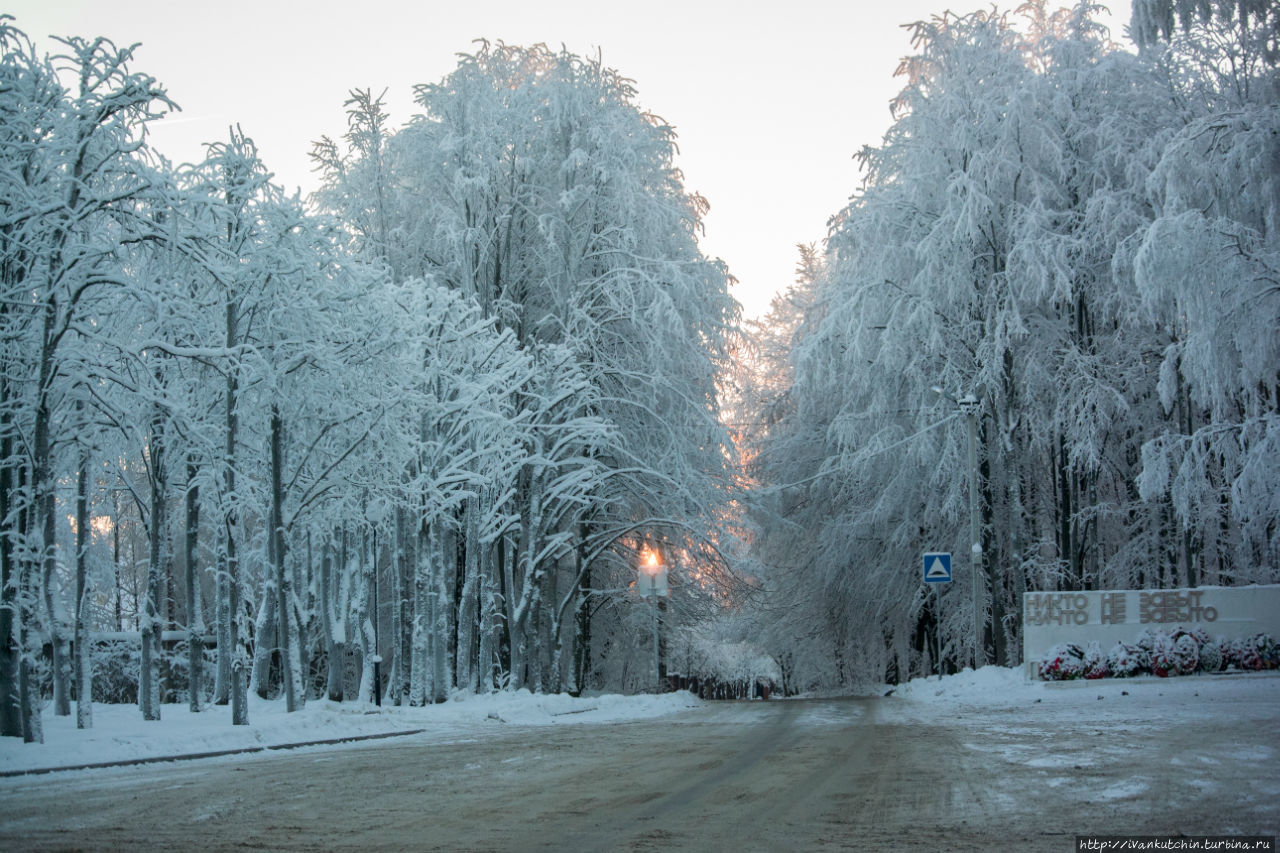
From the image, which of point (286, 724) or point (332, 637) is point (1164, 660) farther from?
point (332, 637)

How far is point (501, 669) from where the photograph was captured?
1187 inches

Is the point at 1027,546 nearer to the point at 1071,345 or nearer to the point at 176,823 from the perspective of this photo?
the point at 1071,345

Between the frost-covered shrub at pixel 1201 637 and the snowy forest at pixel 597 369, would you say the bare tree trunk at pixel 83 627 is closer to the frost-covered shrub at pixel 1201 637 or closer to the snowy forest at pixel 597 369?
the snowy forest at pixel 597 369

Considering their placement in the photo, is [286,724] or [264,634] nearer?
[286,724]

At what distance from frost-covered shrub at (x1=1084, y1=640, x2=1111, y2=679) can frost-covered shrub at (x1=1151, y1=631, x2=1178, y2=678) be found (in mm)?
799

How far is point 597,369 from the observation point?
29406 mm

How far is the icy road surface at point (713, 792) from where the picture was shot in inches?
277

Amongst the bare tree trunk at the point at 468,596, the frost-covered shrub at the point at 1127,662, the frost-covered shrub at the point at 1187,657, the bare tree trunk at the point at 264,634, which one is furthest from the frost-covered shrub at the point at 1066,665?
the bare tree trunk at the point at 264,634

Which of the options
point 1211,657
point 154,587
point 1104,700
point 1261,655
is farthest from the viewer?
point 1211,657

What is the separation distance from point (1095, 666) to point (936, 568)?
419 cm

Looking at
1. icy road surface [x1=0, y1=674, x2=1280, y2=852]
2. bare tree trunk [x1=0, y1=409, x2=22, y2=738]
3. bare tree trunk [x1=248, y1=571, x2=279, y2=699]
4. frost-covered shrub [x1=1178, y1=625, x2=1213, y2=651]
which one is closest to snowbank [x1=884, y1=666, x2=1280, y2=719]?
frost-covered shrub [x1=1178, y1=625, x2=1213, y2=651]

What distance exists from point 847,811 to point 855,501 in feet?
88.0

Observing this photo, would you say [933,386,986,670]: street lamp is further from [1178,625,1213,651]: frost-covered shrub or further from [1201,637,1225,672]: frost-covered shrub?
[1201,637,1225,672]: frost-covered shrub

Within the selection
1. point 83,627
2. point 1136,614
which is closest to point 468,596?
point 83,627
